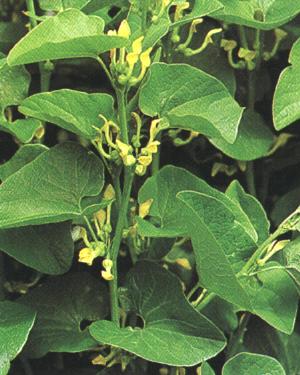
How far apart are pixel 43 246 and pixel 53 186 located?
6cm

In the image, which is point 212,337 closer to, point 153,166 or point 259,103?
point 153,166

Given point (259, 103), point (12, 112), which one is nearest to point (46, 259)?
point (12, 112)

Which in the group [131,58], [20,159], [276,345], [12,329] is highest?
[131,58]

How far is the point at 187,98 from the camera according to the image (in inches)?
27.7

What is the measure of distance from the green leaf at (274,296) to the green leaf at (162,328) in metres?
0.05

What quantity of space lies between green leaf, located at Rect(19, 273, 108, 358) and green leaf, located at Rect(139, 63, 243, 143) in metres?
0.19

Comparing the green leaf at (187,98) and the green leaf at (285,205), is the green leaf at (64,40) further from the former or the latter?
the green leaf at (285,205)

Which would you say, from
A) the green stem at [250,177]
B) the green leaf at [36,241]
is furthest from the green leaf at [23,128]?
the green stem at [250,177]

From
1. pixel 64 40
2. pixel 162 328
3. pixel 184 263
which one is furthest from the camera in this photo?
pixel 184 263

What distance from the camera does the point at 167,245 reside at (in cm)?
76

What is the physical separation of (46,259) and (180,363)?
0.15m

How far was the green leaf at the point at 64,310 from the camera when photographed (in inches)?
29.2

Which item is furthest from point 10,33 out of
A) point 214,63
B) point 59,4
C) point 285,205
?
point 285,205

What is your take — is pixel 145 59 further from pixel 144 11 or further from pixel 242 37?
pixel 242 37
